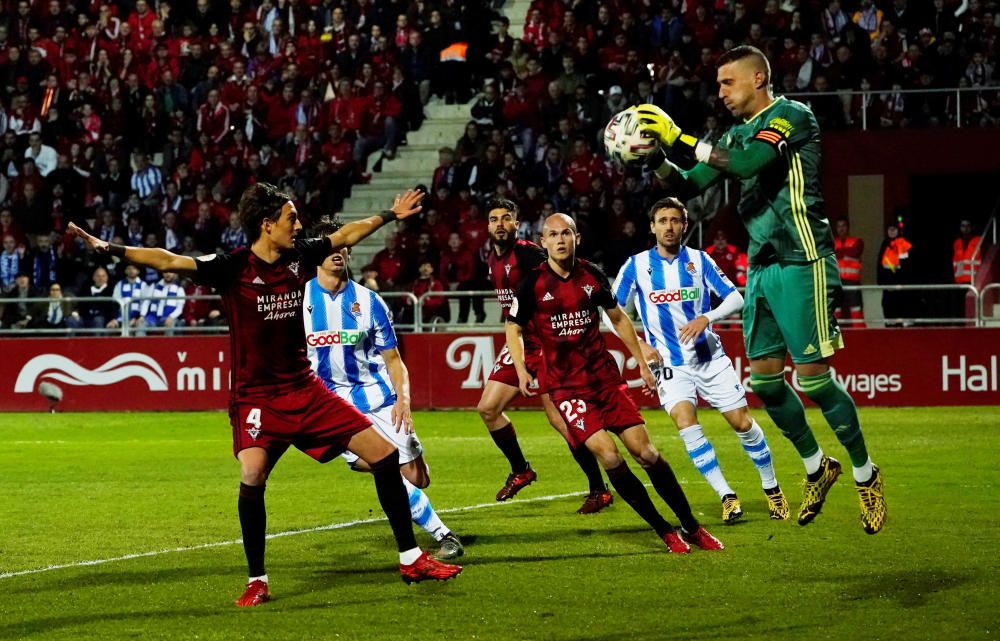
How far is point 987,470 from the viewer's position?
12969mm

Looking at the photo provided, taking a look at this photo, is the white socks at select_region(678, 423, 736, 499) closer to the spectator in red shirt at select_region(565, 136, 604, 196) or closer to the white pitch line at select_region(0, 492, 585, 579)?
the white pitch line at select_region(0, 492, 585, 579)

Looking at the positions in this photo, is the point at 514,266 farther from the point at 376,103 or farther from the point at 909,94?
the point at 376,103

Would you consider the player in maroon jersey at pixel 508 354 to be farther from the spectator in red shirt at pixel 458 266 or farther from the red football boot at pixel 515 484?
the spectator in red shirt at pixel 458 266

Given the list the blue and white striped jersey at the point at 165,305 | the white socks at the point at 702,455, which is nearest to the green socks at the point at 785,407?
the white socks at the point at 702,455

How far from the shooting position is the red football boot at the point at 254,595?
7414 mm

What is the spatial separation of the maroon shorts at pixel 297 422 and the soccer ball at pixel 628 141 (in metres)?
1.92

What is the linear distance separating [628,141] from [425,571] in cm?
248

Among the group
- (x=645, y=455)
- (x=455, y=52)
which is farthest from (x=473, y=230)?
(x=645, y=455)

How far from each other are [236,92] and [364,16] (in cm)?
281

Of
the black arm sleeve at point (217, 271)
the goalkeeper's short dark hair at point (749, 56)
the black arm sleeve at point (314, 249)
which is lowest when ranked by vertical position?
the black arm sleeve at point (217, 271)

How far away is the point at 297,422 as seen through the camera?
758 cm

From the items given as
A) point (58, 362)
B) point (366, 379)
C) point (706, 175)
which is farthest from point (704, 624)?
point (58, 362)

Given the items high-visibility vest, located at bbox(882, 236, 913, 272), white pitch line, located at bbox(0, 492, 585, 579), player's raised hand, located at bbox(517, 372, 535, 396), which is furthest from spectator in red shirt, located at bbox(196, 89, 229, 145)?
player's raised hand, located at bbox(517, 372, 535, 396)

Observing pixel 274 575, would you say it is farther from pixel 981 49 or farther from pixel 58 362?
pixel 981 49
